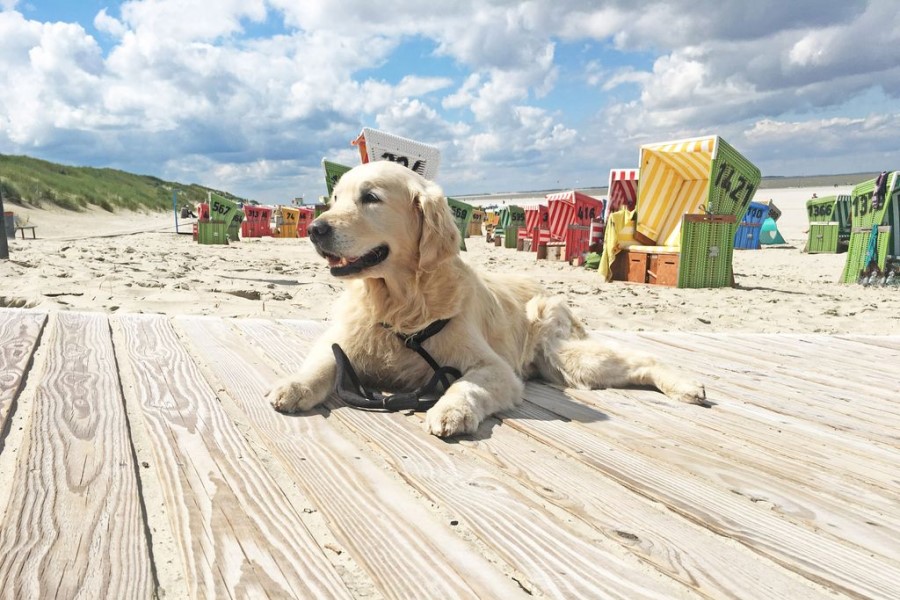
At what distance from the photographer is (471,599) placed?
1.25 m

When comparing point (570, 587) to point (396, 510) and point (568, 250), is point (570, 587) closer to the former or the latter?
point (396, 510)

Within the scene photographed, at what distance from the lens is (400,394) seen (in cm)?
275

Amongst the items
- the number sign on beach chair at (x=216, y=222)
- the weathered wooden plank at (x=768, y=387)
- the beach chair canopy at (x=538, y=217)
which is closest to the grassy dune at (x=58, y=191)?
the number sign on beach chair at (x=216, y=222)

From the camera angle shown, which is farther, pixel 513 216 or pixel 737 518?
pixel 513 216

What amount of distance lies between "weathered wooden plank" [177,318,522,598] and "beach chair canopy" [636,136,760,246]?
8.70m

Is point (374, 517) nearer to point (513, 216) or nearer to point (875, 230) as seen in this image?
point (875, 230)

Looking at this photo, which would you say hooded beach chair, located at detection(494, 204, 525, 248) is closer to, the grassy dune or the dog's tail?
the dog's tail

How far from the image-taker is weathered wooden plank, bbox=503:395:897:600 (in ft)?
4.56

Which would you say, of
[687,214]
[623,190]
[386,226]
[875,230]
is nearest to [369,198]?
[386,226]

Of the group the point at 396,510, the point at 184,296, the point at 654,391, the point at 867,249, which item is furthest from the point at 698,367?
the point at 867,249

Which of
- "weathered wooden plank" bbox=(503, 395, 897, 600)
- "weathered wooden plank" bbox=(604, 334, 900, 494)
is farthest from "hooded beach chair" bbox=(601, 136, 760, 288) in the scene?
"weathered wooden plank" bbox=(503, 395, 897, 600)

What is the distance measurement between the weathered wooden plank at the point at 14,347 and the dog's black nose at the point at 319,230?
139cm

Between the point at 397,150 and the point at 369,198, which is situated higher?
the point at 397,150

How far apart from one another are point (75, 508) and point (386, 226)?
6.03 feet
